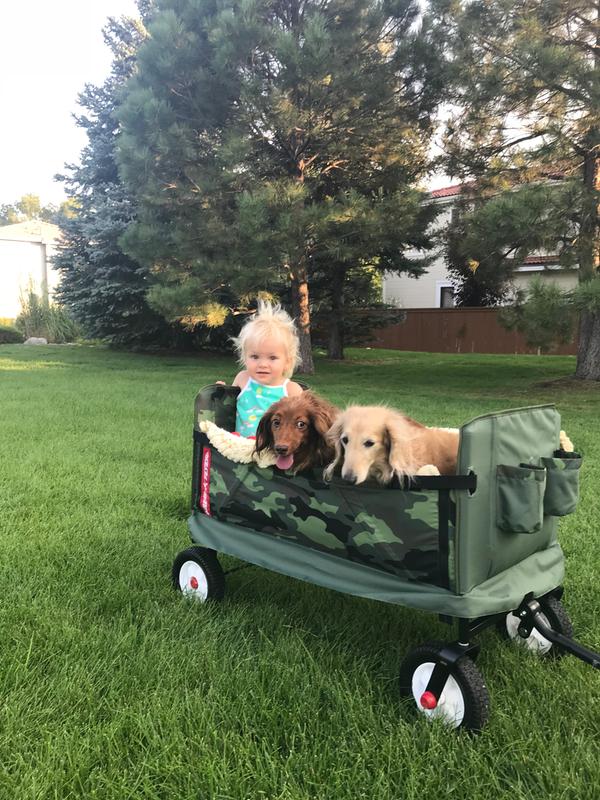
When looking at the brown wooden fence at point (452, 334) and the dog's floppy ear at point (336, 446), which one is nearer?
the dog's floppy ear at point (336, 446)

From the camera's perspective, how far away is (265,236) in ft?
38.4

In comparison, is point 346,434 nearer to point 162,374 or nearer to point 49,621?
point 49,621

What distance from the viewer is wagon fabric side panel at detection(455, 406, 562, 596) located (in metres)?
2.00

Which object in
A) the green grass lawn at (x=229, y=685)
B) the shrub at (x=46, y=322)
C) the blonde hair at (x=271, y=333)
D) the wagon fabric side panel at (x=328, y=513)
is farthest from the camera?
the shrub at (x=46, y=322)

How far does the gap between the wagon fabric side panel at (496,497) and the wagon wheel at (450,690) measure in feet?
0.84

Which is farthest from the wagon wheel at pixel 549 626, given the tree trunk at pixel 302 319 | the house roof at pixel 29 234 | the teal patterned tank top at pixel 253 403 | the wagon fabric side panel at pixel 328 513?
the house roof at pixel 29 234

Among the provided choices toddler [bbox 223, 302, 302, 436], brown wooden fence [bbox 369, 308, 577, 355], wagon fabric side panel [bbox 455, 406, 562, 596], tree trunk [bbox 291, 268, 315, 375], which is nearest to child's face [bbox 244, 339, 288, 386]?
toddler [bbox 223, 302, 302, 436]

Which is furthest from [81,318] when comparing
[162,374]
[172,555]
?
[172,555]

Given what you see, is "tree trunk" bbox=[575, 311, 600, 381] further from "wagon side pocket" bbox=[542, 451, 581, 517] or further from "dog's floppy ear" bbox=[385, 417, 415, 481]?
"dog's floppy ear" bbox=[385, 417, 415, 481]

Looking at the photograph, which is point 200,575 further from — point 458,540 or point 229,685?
point 458,540

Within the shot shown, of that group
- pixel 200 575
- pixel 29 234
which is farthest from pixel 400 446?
pixel 29 234

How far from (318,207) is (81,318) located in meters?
10.9

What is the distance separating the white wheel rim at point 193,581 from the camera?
2982 mm

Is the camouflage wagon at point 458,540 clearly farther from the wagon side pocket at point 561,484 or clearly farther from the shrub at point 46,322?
the shrub at point 46,322
